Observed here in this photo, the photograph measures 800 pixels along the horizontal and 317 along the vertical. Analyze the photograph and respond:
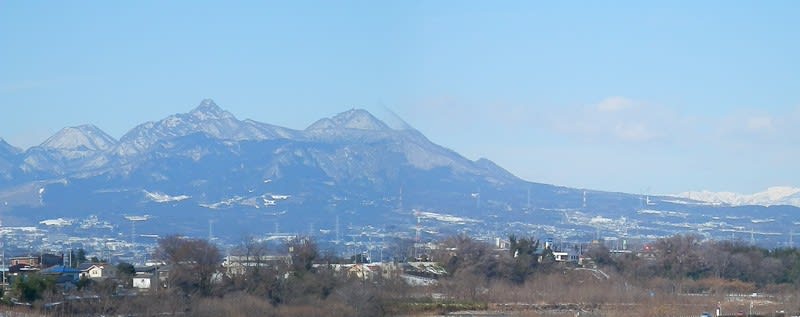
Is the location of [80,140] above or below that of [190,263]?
above

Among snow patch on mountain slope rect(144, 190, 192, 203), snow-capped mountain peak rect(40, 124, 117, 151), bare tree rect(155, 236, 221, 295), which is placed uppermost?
snow-capped mountain peak rect(40, 124, 117, 151)

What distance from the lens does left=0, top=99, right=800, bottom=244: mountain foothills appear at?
11994 centimetres

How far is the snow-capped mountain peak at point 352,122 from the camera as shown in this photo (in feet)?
564

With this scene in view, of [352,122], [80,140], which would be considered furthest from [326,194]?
[80,140]

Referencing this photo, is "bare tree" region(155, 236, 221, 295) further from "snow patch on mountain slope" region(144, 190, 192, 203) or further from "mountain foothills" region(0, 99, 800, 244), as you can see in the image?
"snow patch on mountain slope" region(144, 190, 192, 203)

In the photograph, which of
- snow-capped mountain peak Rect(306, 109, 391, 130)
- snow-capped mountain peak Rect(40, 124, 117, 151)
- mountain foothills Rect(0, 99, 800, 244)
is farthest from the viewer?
snow-capped mountain peak Rect(40, 124, 117, 151)

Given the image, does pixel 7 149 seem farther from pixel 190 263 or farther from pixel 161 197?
pixel 190 263

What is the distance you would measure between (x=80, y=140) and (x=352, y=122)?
34.3 m

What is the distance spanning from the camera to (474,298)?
155 ft

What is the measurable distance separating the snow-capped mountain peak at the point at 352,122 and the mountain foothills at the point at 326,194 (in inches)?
50.2

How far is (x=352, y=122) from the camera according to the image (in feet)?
584

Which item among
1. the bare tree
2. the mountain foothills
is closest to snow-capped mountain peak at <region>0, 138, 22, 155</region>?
the mountain foothills

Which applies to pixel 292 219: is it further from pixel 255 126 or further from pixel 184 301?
pixel 184 301

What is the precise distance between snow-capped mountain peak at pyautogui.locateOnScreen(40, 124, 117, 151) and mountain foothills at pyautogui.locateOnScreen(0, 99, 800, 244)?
1250cm
